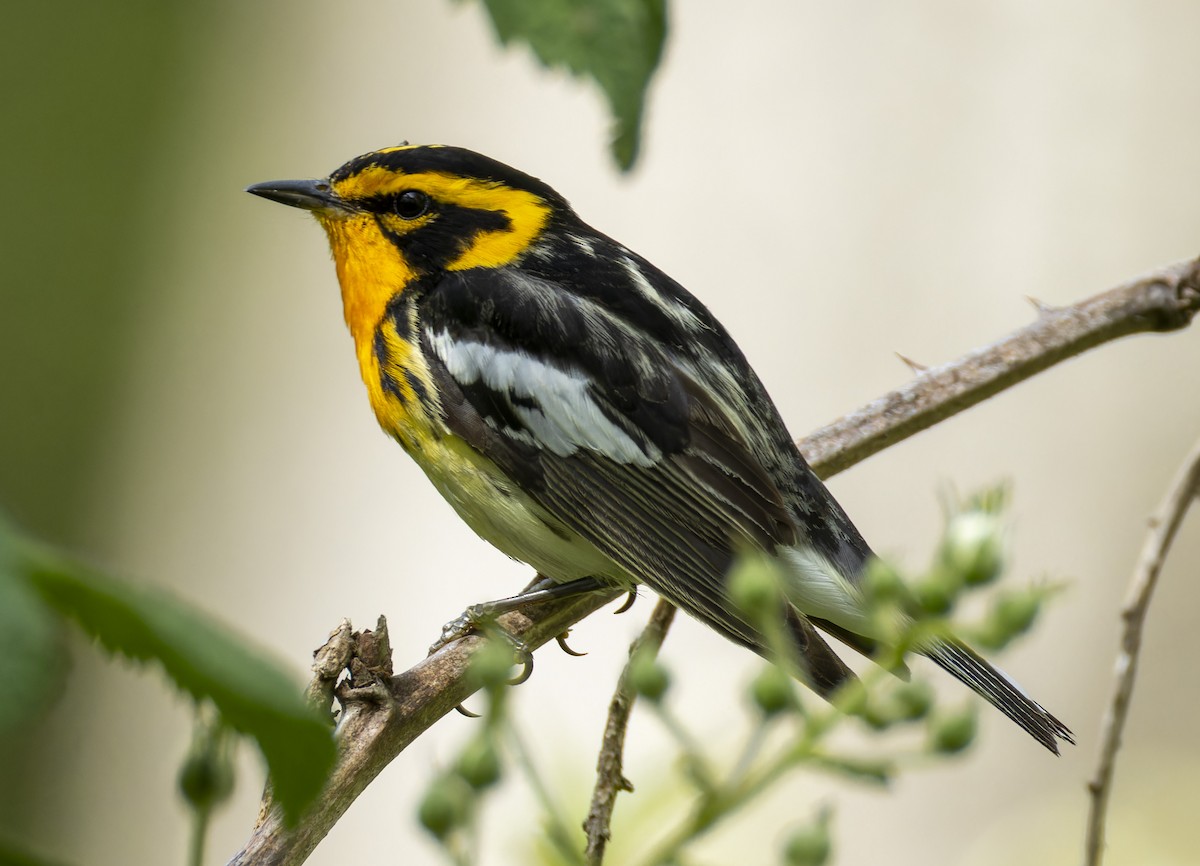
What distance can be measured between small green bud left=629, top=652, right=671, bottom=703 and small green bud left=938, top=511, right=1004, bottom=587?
0.24 meters

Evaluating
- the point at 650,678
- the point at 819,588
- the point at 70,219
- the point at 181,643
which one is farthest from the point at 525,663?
the point at 70,219

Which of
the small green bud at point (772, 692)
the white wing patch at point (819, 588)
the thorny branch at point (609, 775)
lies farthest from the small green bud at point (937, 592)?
the white wing patch at point (819, 588)

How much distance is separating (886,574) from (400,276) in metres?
2.38

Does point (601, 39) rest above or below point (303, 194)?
above

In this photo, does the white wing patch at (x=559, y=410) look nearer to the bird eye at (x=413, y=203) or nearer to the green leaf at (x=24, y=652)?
the bird eye at (x=413, y=203)

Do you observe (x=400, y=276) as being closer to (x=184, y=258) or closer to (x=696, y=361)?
(x=696, y=361)

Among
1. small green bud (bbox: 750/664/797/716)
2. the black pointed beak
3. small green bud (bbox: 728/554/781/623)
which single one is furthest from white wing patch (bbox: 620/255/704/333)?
small green bud (bbox: 750/664/797/716)

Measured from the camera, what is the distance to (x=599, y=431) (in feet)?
9.70

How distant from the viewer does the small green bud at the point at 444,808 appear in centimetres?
94

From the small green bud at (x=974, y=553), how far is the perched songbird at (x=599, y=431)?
1619 mm

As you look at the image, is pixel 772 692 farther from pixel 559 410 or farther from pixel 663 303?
pixel 663 303

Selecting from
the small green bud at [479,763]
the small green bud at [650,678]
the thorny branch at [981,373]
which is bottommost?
the thorny branch at [981,373]

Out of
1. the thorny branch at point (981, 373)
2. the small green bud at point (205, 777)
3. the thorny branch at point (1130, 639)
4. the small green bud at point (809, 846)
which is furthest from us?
the thorny branch at point (981, 373)

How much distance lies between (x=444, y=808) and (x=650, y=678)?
0.21 m
